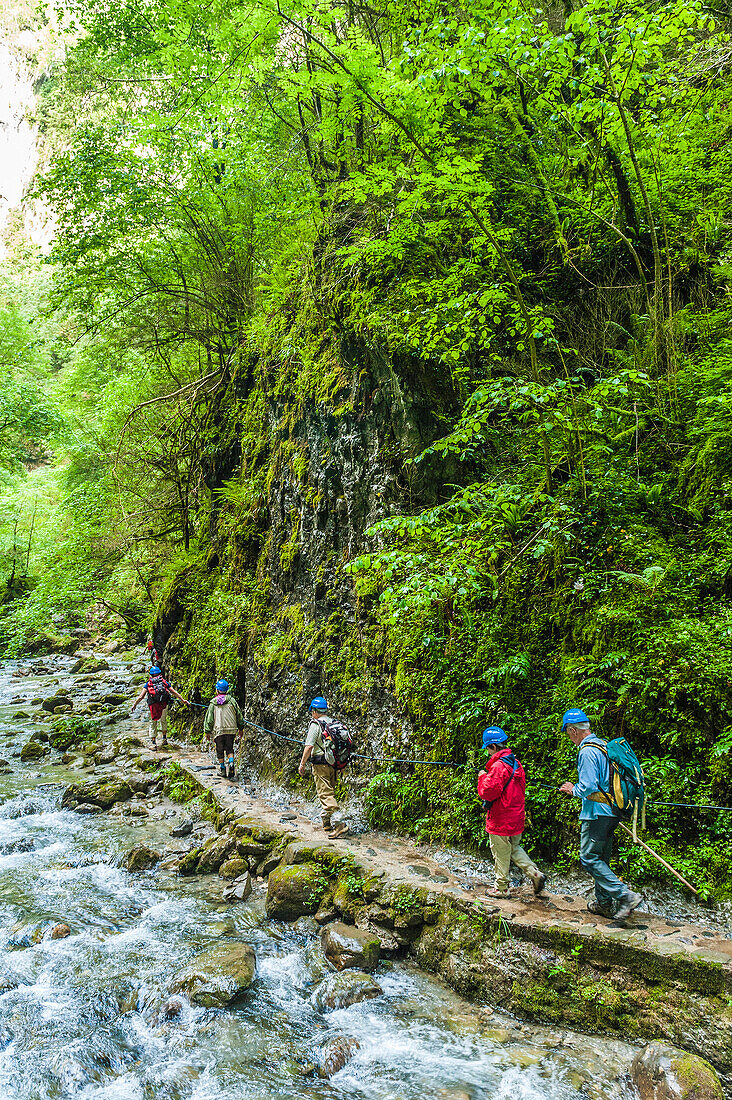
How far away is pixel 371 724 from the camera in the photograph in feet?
28.4

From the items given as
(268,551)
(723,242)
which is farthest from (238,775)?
(723,242)

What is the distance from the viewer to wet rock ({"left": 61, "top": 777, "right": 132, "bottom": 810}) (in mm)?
11828

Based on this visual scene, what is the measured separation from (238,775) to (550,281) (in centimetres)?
1085

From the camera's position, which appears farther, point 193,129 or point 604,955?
point 193,129

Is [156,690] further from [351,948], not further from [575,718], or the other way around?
[575,718]

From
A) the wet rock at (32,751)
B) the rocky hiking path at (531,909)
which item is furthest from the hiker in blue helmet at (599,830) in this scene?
the wet rock at (32,751)

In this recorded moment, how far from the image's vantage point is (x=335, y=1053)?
16.8 ft

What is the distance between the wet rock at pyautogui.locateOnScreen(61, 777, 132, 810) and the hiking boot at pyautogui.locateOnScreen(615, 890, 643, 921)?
10147mm

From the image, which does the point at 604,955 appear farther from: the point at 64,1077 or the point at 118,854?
the point at 118,854

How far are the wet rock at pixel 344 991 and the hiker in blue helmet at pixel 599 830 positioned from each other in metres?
2.28

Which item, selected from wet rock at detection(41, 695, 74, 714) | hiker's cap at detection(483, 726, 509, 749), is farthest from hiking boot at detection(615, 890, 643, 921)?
wet rock at detection(41, 695, 74, 714)

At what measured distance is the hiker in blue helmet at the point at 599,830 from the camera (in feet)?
17.1

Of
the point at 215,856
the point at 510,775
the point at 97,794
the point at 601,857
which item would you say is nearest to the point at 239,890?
the point at 215,856

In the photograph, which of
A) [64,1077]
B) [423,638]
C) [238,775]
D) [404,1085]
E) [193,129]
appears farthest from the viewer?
[193,129]
